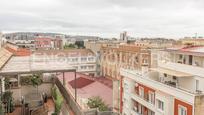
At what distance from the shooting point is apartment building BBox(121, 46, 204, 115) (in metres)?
13.1

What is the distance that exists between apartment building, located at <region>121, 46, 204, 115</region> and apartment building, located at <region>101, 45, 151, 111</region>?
11.0 meters

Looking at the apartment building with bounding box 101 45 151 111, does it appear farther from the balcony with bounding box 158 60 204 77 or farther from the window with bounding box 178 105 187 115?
the window with bounding box 178 105 187 115

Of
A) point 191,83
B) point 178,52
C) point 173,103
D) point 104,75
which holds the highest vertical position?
point 178,52

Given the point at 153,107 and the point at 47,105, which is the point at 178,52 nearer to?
the point at 153,107

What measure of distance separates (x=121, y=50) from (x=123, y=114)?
827 inches

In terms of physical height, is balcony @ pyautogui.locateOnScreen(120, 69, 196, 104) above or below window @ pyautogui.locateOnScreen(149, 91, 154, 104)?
A: above

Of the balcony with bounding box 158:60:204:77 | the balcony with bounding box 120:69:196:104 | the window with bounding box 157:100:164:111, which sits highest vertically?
the balcony with bounding box 158:60:204:77

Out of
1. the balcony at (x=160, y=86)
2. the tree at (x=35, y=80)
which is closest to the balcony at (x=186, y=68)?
the balcony at (x=160, y=86)

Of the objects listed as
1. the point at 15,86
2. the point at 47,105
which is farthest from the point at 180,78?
the point at 15,86

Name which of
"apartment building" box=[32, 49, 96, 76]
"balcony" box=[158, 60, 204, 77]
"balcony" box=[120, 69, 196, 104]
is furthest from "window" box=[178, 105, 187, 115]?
"apartment building" box=[32, 49, 96, 76]

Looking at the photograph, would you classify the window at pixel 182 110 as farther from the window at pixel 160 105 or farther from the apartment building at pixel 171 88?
the window at pixel 160 105

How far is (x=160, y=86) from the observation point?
49.0 ft

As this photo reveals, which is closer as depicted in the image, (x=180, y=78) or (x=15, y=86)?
(x=180, y=78)

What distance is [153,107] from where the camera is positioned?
15734 mm
